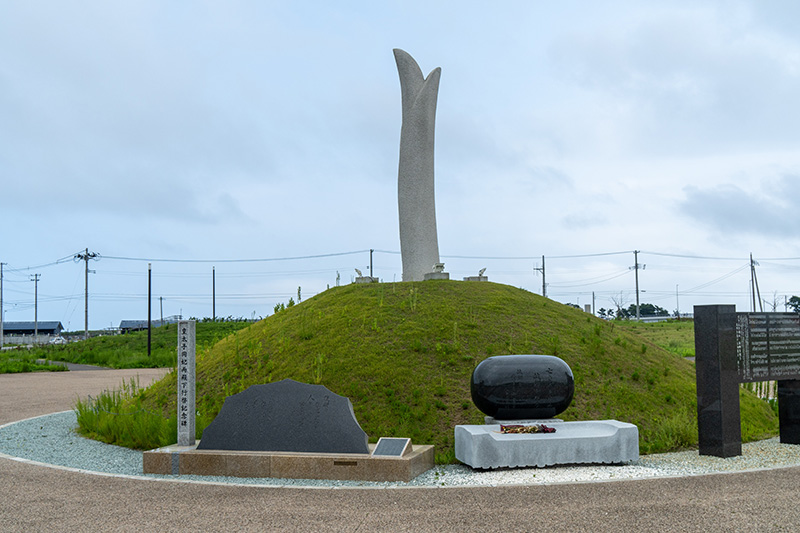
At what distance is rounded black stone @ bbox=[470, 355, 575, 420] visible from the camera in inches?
351

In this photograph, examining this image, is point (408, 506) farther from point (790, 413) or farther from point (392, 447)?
point (790, 413)

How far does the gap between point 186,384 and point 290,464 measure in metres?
2.14

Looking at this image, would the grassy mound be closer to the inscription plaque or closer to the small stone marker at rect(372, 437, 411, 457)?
the small stone marker at rect(372, 437, 411, 457)

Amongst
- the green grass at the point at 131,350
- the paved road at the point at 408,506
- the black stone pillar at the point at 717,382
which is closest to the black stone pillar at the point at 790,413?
the black stone pillar at the point at 717,382

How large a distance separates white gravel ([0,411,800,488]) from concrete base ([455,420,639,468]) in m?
0.12

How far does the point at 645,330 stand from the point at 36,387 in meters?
36.8

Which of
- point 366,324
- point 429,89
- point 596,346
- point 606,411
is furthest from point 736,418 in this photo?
point 429,89

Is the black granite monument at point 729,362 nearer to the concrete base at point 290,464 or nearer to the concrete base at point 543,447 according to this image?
the concrete base at point 543,447

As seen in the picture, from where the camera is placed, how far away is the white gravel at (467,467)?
25.7 ft

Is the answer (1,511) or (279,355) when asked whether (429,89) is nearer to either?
(279,355)

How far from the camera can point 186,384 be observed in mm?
9156

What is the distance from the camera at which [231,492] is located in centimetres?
730

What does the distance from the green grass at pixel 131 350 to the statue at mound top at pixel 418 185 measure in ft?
39.3

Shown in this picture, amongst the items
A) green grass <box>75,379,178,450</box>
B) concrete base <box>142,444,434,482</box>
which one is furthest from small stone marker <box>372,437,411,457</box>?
green grass <box>75,379,178,450</box>
